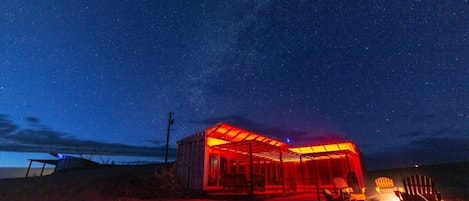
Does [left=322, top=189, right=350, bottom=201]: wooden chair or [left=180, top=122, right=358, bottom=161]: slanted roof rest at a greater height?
[left=180, top=122, right=358, bottom=161]: slanted roof

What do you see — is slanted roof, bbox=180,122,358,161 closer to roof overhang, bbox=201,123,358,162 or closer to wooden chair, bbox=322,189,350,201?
roof overhang, bbox=201,123,358,162

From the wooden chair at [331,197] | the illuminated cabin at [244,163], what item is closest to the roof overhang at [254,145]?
the illuminated cabin at [244,163]

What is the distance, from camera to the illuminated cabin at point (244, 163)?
44.9 ft

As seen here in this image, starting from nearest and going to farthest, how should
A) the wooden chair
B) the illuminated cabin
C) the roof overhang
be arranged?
the wooden chair, the illuminated cabin, the roof overhang

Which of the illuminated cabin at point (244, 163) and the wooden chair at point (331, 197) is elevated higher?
the illuminated cabin at point (244, 163)

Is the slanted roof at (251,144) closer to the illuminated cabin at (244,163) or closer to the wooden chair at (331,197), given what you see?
the illuminated cabin at (244,163)

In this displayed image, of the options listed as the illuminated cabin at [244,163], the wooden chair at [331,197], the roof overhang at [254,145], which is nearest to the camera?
the wooden chair at [331,197]

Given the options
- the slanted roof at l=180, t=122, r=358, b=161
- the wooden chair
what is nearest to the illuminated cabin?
the slanted roof at l=180, t=122, r=358, b=161

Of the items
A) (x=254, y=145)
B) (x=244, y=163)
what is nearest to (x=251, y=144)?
(x=254, y=145)

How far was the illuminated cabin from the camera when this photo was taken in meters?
13.7

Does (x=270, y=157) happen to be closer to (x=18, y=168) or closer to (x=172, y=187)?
(x=172, y=187)

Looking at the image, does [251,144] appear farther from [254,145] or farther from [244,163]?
[244,163]

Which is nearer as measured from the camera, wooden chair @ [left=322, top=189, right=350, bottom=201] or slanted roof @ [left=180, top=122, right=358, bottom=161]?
wooden chair @ [left=322, top=189, right=350, bottom=201]

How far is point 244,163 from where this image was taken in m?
18.7
